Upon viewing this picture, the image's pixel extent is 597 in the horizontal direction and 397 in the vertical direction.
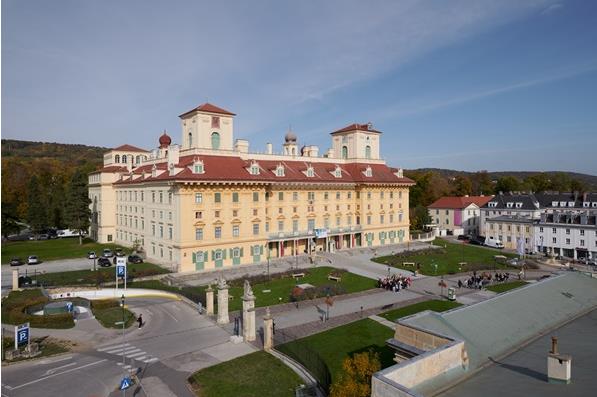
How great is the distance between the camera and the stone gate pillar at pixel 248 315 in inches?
1033

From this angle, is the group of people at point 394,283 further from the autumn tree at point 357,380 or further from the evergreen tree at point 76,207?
the evergreen tree at point 76,207

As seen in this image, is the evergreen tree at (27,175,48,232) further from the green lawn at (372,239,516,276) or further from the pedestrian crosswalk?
the green lawn at (372,239,516,276)

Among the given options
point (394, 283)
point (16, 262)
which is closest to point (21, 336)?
point (394, 283)

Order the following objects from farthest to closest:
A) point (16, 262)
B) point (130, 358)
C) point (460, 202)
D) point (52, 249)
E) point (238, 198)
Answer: point (460, 202), point (52, 249), point (238, 198), point (16, 262), point (130, 358)

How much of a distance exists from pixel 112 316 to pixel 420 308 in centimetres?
2362

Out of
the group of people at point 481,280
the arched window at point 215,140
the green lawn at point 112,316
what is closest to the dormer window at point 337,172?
the arched window at point 215,140

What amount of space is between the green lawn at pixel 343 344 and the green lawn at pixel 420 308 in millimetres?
2512

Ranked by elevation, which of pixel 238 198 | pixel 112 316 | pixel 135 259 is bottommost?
pixel 112 316

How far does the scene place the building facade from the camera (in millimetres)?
86062

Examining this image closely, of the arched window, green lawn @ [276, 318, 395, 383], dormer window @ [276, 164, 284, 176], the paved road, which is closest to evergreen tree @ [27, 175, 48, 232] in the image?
the arched window

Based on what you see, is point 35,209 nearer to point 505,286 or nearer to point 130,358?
point 130,358

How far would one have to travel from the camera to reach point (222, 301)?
29.5m

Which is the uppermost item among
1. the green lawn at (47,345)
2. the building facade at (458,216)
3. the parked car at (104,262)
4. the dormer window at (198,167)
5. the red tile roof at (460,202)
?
the dormer window at (198,167)

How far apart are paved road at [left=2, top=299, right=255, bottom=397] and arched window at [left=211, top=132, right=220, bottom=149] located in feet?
82.9
